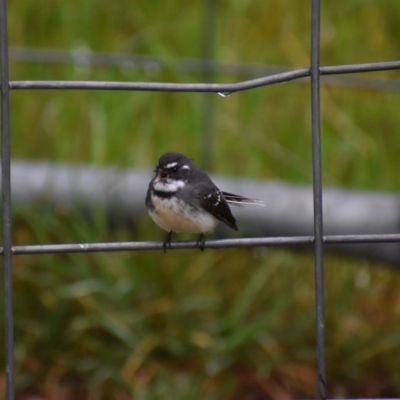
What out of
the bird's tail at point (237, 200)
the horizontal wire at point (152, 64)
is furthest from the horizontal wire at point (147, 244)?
the horizontal wire at point (152, 64)

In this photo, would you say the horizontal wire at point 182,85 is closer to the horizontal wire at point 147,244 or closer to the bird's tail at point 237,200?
the horizontal wire at point 147,244

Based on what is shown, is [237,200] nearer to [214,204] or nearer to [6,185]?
[214,204]

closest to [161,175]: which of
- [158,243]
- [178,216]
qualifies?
[178,216]

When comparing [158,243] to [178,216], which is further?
[178,216]

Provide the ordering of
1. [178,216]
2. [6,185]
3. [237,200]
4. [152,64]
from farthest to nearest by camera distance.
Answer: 1. [152,64]
2. [237,200]
3. [178,216]
4. [6,185]

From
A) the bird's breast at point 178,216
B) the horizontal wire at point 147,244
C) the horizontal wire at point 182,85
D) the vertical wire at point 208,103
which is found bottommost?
the horizontal wire at point 147,244

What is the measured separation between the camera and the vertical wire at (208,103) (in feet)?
19.8

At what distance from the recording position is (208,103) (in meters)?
6.09

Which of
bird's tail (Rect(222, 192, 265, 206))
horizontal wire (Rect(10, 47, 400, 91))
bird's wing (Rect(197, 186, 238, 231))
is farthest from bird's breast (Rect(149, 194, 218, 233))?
horizontal wire (Rect(10, 47, 400, 91))

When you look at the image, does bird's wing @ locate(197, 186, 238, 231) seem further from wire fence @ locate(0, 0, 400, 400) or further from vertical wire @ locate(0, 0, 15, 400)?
vertical wire @ locate(0, 0, 15, 400)

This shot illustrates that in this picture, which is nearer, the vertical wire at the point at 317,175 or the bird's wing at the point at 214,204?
the vertical wire at the point at 317,175

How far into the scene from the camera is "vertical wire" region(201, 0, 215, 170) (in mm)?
6047

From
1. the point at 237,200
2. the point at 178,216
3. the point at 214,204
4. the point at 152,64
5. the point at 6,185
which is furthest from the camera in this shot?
the point at 152,64

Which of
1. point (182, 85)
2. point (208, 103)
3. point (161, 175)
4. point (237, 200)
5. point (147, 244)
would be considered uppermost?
point (208, 103)
